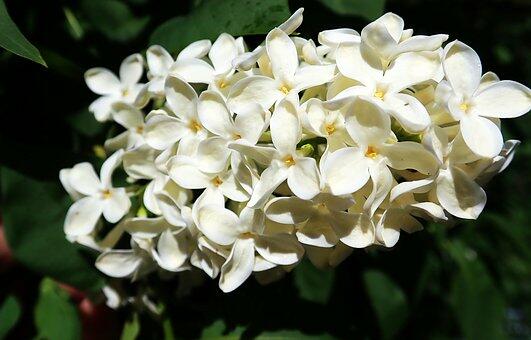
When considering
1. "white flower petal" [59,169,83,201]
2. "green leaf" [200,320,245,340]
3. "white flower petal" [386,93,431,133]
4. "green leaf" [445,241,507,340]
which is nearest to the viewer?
"white flower petal" [386,93,431,133]

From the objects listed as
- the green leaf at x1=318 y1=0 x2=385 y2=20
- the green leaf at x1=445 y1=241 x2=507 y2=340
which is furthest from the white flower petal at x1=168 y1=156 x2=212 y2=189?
the green leaf at x1=445 y1=241 x2=507 y2=340

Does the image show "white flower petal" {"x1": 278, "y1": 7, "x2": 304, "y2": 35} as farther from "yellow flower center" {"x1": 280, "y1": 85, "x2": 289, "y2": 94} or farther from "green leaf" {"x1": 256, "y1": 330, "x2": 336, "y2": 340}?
"green leaf" {"x1": 256, "y1": 330, "x2": 336, "y2": 340}

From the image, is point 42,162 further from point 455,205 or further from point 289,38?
point 455,205

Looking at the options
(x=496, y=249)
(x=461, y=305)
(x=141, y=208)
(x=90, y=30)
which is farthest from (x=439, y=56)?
(x=496, y=249)

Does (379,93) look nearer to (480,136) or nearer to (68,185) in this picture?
(480,136)

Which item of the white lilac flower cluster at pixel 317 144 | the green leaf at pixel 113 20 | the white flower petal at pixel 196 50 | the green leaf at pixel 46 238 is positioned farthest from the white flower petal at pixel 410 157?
the green leaf at pixel 113 20

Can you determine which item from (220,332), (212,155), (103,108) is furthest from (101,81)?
(220,332)
